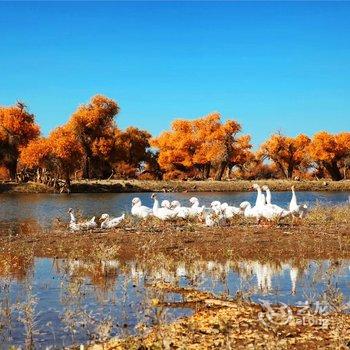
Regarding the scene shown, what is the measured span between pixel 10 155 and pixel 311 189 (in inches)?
1721

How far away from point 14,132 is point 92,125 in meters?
12.4

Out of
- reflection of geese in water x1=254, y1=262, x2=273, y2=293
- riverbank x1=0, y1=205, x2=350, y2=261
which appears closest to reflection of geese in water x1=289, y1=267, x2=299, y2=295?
reflection of geese in water x1=254, y1=262, x2=273, y2=293

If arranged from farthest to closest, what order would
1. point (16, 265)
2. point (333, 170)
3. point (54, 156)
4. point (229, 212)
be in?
point (333, 170), point (54, 156), point (229, 212), point (16, 265)

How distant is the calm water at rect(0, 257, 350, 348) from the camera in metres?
10.8

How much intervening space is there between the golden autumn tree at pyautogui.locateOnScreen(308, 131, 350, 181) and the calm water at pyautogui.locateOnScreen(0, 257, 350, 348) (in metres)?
90.7

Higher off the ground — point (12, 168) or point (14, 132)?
point (14, 132)

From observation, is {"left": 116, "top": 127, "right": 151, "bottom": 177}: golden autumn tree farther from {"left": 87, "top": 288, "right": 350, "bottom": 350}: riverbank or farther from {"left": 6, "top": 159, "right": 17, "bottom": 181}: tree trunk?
{"left": 87, "top": 288, "right": 350, "bottom": 350}: riverbank

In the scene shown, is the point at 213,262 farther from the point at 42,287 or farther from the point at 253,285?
the point at 42,287

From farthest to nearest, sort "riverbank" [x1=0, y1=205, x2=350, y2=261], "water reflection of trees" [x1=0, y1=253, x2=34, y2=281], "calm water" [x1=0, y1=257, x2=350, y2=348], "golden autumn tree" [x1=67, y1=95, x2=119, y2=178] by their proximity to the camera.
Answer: "golden autumn tree" [x1=67, y1=95, x2=119, y2=178] < "riverbank" [x1=0, y1=205, x2=350, y2=261] < "water reflection of trees" [x1=0, y1=253, x2=34, y2=281] < "calm water" [x1=0, y1=257, x2=350, y2=348]

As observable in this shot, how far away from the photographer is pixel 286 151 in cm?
11031

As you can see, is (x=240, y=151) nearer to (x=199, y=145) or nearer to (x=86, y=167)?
(x=199, y=145)

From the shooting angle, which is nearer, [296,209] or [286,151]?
[296,209]

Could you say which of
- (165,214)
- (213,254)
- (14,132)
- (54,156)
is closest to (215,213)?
(165,214)

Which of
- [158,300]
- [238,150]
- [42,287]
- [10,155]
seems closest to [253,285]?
[158,300]
